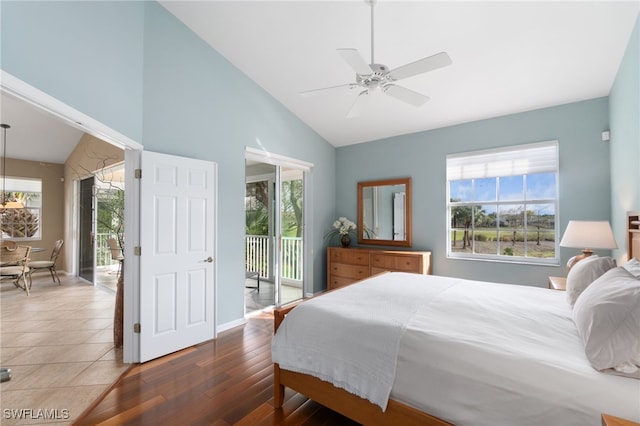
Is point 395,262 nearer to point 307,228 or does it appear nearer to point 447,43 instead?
point 307,228

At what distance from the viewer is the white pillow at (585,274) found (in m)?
1.99

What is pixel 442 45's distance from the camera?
112 inches

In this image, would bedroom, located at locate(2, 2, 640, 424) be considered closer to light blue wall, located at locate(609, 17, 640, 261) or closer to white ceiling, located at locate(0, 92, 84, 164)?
light blue wall, located at locate(609, 17, 640, 261)

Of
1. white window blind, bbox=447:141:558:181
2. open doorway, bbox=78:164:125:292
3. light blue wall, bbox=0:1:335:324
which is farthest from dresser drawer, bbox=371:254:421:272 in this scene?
open doorway, bbox=78:164:125:292

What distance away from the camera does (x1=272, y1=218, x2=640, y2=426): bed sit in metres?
1.21

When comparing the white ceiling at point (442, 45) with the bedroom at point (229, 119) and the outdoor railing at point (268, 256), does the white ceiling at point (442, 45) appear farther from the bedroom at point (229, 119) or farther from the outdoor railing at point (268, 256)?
the outdoor railing at point (268, 256)

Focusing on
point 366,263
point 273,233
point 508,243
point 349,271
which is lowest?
point 349,271

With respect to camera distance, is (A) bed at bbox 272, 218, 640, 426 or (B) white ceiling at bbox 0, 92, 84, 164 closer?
(A) bed at bbox 272, 218, 640, 426

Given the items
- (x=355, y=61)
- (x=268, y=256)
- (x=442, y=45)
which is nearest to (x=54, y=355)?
(x=268, y=256)

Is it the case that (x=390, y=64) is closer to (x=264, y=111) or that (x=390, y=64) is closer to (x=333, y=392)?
(x=264, y=111)

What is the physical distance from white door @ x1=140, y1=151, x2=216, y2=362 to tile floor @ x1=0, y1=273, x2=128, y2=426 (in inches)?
18.1

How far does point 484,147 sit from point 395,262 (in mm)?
2118

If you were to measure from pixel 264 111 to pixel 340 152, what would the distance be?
76.6 inches

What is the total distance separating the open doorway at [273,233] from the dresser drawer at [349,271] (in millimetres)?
567
